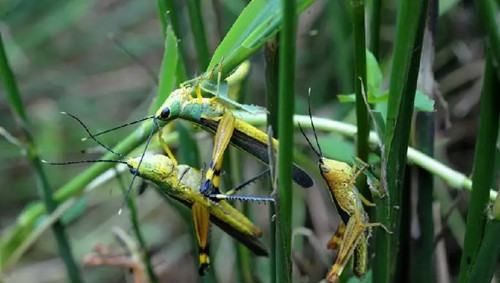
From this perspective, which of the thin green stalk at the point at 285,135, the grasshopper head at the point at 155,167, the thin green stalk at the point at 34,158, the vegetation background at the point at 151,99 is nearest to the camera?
the thin green stalk at the point at 285,135

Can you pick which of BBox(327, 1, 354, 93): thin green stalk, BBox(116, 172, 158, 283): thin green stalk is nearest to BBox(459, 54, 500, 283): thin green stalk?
BBox(116, 172, 158, 283): thin green stalk

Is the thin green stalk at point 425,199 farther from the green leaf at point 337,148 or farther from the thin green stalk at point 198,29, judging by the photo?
the thin green stalk at point 198,29

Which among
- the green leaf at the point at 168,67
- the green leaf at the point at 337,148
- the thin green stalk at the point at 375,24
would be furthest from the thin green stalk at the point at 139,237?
the thin green stalk at the point at 375,24

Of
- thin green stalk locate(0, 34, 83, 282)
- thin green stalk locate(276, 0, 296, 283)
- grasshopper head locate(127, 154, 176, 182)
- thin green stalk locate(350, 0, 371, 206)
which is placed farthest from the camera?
thin green stalk locate(0, 34, 83, 282)

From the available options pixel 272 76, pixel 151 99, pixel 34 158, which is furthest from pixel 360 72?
pixel 151 99

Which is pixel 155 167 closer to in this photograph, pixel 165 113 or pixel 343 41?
pixel 165 113

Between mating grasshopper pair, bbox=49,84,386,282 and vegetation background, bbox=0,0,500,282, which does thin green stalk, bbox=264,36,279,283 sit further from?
vegetation background, bbox=0,0,500,282
